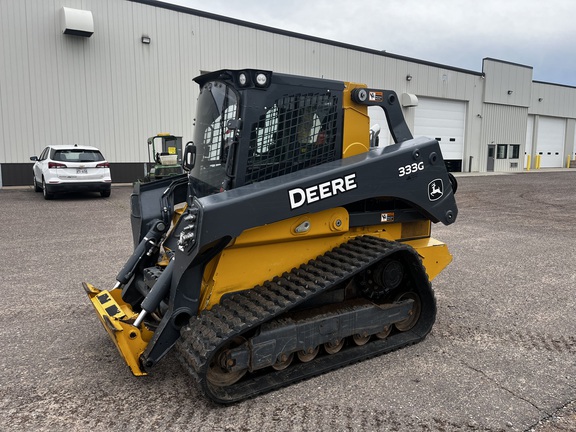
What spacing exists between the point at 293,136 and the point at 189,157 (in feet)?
3.16

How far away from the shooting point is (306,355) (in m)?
3.34

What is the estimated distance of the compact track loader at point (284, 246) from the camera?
2982mm

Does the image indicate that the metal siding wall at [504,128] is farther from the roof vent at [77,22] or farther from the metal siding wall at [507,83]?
the roof vent at [77,22]

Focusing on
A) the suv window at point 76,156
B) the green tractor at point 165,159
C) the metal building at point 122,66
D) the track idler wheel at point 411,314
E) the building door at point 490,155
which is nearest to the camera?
the track idler wheel at point 411,314

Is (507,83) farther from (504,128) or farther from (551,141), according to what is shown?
(551,141)

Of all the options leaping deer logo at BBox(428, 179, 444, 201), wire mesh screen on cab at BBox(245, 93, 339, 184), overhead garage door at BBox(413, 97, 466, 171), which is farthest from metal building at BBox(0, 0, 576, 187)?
leaping deer logo at BBox(428, 179, 444, 201)

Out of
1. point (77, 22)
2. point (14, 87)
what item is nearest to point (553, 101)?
point (77, 22)

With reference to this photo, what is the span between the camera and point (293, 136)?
140 inches

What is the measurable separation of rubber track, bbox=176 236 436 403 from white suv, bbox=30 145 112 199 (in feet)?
39.4

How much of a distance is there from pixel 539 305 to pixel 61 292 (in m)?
5.20

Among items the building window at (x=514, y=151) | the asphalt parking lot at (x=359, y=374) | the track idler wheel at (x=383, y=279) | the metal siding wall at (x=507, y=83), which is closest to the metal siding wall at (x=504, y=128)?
the building window at (x=514, y=151)

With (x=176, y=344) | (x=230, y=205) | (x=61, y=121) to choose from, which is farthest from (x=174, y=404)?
(x=61, y=121)

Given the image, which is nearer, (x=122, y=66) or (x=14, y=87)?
(x=14, y=87)

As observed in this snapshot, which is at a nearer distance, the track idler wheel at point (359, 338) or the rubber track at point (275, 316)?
the rubber track at point (275, 316)
